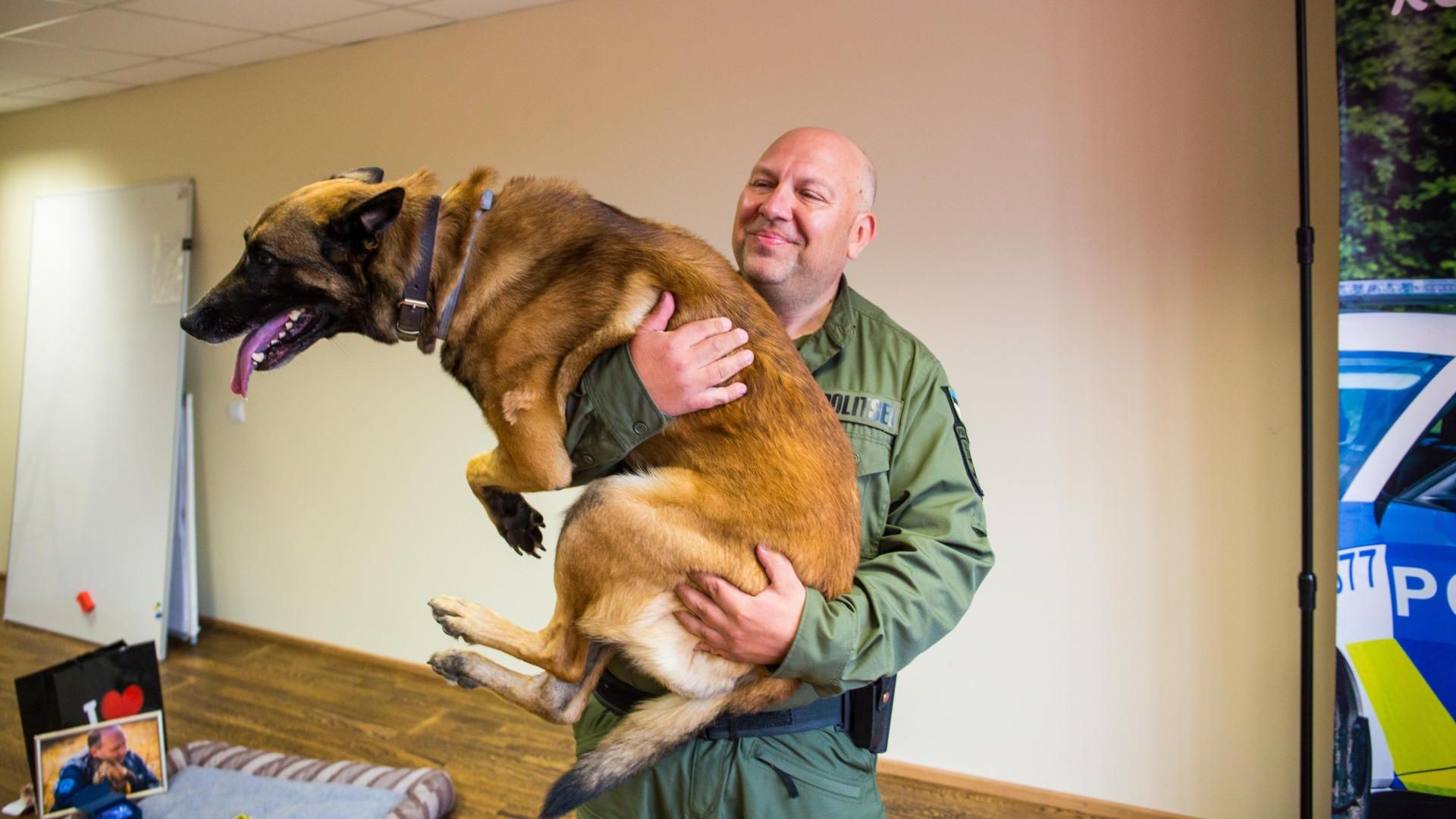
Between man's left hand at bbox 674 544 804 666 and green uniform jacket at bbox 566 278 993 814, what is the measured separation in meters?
0.02

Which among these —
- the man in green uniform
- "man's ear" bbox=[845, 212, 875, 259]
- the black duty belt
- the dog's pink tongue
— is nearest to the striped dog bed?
the man in green uniform

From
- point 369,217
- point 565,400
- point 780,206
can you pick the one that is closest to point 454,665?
point 565,400

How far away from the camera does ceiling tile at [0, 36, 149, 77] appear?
4.50m

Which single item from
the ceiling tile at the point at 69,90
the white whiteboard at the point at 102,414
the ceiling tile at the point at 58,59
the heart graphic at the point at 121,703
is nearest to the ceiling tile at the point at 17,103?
the ceiling tile at the point at 69,90

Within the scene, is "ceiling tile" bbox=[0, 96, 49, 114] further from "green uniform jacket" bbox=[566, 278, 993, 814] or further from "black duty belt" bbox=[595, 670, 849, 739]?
"black duty belt" bbox=[595, 670, 849, 739]

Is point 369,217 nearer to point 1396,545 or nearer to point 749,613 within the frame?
point 749,613

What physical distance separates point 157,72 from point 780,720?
543cm

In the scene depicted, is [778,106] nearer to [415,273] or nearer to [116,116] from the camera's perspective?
[415,273]

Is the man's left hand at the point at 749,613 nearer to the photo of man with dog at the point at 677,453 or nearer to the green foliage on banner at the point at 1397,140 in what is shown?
the photo of man with dog at the point at 677,453

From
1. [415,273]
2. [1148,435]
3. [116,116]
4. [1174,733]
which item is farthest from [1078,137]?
[116,116]

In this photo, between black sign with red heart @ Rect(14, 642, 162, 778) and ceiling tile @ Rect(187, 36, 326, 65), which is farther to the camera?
ceiling tile @ Rect(187, 36, 326, 65)

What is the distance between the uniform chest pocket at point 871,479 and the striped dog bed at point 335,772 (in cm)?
230

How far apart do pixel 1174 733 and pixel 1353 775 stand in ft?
2.19

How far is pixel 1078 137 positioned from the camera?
2.96 m
